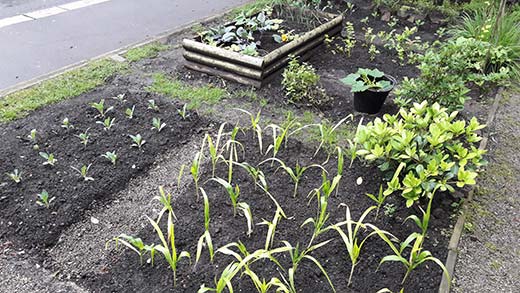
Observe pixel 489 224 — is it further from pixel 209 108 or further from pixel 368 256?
pixel 209 108

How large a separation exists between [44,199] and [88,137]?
2.35 feet

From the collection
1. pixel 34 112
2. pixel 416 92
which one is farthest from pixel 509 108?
pixel 34 112

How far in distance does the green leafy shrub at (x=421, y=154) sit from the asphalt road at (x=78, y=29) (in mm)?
3150

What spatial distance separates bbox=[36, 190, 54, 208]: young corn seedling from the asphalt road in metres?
1.77

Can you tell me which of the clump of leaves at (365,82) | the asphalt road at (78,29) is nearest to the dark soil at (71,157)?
the asphalt road at (78,29)

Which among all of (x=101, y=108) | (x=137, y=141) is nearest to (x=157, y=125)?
(x=137, y=141)

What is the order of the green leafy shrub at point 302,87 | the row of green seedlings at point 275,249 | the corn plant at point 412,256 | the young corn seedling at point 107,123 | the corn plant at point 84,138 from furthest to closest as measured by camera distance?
the green leafy shrub at point 302,87 < the young corn seedling at point 107,123 < the corn plant at point 84,138 < the corn plant at point 412,256 < the row of green seedlings at point 275,249

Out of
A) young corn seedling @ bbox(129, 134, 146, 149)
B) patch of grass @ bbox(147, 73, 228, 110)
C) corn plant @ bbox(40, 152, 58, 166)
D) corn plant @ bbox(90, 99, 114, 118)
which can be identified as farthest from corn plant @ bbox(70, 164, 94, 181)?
patch of grass @ bbox(147, 73, 228, 110)

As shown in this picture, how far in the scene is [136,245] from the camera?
88.0 inches

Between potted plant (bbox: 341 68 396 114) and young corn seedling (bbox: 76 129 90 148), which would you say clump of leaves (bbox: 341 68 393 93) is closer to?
potted plant (bbox: 341 68 396 114)

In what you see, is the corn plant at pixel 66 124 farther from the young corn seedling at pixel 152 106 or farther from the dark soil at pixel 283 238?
the dark soil at pixel 283 238

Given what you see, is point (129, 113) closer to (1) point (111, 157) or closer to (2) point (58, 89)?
(1) point (111, 157)

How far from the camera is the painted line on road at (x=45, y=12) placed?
5.26m

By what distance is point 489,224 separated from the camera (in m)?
2.67
